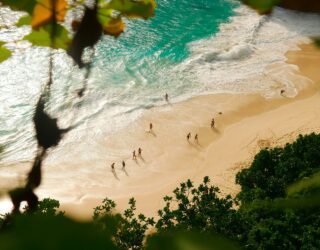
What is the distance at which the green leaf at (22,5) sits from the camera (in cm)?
68

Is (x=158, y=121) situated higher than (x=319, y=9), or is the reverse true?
(x=319, y=9)

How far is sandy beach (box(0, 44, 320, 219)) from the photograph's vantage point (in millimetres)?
15586

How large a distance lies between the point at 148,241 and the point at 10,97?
21.1 meters

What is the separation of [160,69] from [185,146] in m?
6.69

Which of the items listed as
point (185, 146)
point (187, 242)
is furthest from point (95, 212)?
point (185, 146)

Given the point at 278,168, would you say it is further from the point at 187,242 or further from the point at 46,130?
the point at 187,242

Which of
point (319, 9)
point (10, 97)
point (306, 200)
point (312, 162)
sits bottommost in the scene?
point (10, 97)

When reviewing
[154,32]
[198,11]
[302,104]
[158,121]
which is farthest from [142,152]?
[198,11]

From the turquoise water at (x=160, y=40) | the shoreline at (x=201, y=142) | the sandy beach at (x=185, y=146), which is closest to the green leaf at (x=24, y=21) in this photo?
the shoreline at (x=201, y=142)

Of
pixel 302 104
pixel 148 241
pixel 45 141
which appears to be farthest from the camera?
pixel 302 104

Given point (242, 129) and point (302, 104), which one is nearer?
point (242, 129)

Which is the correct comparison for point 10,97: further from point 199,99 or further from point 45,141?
point 45,141

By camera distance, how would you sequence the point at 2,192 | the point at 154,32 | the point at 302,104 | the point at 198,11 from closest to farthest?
the point at 2,192 → the point at 302,104 → the point at 154,32 → the point at 198,11

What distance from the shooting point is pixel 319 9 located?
519mm
